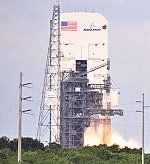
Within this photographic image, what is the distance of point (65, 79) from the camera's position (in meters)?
152

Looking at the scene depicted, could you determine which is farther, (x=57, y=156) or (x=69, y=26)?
(x=69, y=26)

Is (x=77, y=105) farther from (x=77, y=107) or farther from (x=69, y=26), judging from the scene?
(x=69, y=26)

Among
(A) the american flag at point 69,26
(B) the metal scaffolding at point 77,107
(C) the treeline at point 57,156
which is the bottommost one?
(C) the treeline at point 57,156

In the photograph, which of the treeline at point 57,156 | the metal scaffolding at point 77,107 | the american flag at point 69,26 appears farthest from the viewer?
the american flag at point 69,26

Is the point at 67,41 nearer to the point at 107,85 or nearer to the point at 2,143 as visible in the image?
the point at 107,85

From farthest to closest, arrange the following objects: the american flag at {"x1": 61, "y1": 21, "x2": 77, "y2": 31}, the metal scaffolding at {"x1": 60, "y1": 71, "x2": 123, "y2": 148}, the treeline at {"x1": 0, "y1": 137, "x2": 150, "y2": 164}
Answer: the american flag at {"x1": 61, "y1": 21, "x2": 77, "y2": 31} < the metal scaffolding at {"x1": 60, "y1": 71, "x2": 123, "y2": 148} < the treeline at {"x1": 0, "y1": 137, "x2": 150, "y2": 164}

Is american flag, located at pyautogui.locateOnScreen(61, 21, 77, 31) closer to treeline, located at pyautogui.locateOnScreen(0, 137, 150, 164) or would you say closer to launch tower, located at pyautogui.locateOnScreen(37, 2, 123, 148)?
launch tower, located at pyautogui.locateOnScreen(37, 2, 123, 148)

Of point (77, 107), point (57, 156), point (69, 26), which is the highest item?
point (69, 26)

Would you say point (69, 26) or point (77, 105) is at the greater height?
point (69, 26)

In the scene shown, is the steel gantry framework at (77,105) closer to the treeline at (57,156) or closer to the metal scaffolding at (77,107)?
the metal scaffolding at (77,107)

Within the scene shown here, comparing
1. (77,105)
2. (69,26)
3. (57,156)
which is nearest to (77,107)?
(77,105)

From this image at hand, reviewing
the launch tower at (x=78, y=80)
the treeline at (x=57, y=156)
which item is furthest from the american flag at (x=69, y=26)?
the treeline at (x=57, y=156)

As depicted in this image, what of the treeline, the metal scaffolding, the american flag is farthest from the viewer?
the american flag

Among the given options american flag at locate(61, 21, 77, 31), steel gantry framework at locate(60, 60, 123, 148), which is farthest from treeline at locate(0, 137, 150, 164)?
american flag at locate(61, 21, 77, 31)
